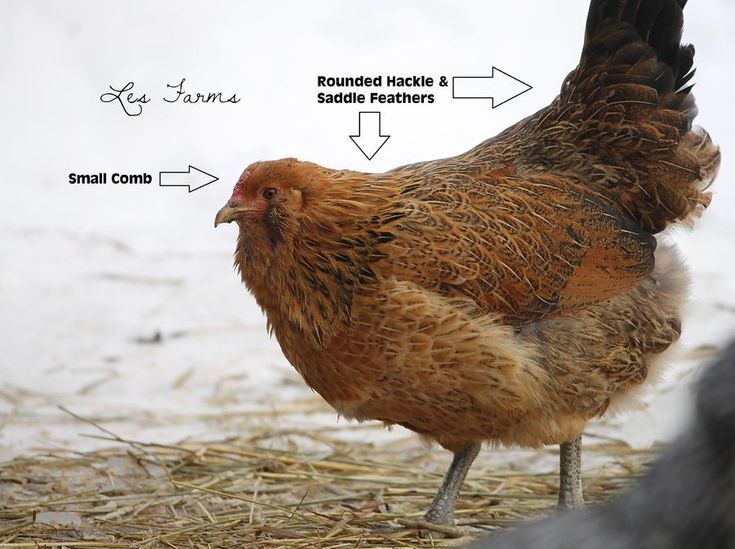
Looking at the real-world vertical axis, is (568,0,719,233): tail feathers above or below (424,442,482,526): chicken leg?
above

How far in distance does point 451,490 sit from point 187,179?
4305 mm

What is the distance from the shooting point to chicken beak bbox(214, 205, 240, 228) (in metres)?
3.59

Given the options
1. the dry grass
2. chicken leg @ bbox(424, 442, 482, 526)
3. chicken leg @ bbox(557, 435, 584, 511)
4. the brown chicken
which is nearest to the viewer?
the brown chicken

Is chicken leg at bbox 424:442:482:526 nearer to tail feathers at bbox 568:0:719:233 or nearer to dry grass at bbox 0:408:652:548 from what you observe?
dry grass at bbox 0:408:652:548

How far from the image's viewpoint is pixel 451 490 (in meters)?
4.00

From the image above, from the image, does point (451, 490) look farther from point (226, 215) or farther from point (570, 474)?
point (226, 215)

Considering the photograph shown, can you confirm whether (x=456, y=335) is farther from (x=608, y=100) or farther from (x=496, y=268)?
(x=608, y=100)

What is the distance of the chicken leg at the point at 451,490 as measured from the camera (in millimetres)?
3975

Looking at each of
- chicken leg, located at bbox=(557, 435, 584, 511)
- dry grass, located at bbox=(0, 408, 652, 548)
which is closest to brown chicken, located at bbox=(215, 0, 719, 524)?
chicken leg, located at bbox=(557, 435, 584, 511)

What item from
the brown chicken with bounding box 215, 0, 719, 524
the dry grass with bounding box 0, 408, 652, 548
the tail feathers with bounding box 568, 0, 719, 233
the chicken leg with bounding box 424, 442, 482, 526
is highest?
the tail feathers with bounding box 568, 0, 719, 233

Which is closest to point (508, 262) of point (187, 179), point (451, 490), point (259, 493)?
point (451, 490)

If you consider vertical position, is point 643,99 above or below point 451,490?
above

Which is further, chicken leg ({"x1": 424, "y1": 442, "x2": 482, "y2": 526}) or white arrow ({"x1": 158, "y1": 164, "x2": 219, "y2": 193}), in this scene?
white arrow ({"x1": 158, "y1": 164, "x2": 219, "y2": 193})

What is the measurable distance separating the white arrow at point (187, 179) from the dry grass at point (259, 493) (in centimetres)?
282
